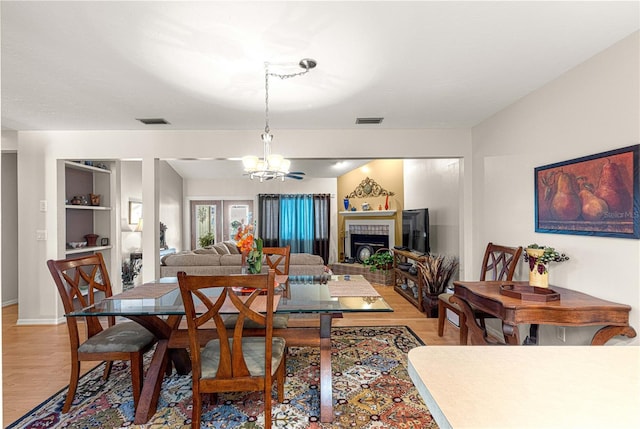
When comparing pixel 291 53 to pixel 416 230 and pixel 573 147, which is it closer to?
pixel 573 147

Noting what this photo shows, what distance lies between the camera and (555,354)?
42.0 inches

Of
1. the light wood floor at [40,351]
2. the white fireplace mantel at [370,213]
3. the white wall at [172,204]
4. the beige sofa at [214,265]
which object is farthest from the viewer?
the white wall at [172,204]

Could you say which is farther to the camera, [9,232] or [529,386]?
[9,232]

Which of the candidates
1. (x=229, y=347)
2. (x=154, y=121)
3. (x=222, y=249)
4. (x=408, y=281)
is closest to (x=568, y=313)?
(x=229, y=347)

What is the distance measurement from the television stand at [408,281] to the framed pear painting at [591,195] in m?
2.07

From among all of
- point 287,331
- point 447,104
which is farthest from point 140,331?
point 447,104

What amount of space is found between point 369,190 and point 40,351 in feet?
19.7

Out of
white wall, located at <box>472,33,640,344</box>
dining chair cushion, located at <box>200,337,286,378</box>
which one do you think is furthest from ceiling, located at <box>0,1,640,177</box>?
dining chair cushion, located at <box>200,337,286,378</box>

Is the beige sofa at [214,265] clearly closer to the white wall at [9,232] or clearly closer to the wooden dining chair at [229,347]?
the wooden dining chair at [229,347]

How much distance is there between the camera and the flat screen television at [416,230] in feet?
16.4

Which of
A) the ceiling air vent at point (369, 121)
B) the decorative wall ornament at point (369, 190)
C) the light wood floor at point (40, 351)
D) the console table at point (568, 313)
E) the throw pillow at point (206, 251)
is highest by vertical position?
the ceiling air vent at point (369, 121)

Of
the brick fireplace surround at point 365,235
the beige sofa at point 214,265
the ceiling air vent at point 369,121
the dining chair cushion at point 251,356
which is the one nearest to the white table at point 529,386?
the dining chair cushion at point 251,356

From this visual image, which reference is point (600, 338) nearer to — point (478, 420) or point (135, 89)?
point (478, 420)

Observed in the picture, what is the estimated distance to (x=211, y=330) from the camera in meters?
2.30
